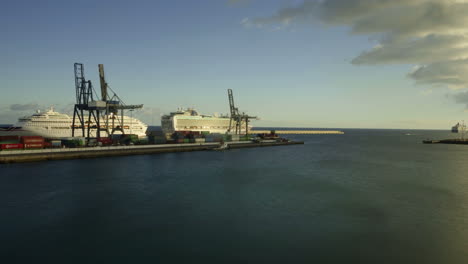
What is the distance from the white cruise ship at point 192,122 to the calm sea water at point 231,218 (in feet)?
406

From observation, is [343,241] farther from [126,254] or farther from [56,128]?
[56,128]

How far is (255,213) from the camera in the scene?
23.6 meters

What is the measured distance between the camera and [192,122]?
6634 inches

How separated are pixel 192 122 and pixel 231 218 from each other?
149 meters

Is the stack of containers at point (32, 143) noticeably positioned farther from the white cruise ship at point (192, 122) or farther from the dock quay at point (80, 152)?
the white cruise ship at point (192, 122)

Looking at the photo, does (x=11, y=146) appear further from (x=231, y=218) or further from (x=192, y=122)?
(x=192, y=122)

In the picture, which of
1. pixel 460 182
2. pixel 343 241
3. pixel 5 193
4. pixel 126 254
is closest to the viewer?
pixel 126 254

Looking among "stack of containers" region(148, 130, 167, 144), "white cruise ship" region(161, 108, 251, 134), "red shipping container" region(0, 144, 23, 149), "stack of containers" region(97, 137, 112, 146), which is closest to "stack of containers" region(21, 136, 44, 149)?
"red shipping container" region(0, 144, 23, 149)

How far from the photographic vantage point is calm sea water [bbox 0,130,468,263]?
53.1 ft

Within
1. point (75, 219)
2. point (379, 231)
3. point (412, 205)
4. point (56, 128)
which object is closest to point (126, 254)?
point (75, 219)

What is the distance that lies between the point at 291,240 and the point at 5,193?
3169 cm

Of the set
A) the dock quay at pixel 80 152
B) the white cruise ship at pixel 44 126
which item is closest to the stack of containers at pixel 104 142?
the dock quay at pixel 80 152

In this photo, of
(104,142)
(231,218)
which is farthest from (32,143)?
(231,218)

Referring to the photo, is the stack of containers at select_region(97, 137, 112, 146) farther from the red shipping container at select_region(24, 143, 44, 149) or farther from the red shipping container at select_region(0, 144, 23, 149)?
the red shipping container at select_region(0, 144, 23, 149)
